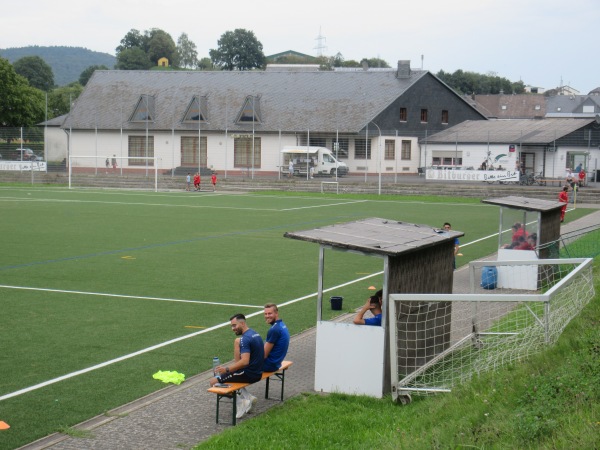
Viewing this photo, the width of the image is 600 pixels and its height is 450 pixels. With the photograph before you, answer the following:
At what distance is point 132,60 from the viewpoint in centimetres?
19200

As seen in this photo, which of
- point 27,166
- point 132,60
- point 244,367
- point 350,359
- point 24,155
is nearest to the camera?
point 244,367

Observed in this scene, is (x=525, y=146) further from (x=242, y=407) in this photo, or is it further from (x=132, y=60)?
(x=132, y=60)

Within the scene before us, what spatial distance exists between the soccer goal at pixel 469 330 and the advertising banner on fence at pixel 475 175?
4501 centimetres

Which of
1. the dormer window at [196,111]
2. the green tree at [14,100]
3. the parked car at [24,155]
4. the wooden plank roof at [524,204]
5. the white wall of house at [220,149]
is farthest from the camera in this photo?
the green tree at [14,100]

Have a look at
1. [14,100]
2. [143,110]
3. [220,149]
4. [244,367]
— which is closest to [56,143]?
[143,110]

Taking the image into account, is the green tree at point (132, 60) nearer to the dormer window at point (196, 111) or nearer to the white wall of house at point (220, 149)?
the white wall of house at point (220, 149)

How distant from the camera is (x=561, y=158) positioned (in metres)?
61.6

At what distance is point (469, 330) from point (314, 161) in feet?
180

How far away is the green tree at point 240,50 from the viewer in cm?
17812

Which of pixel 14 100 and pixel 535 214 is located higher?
pixel 14 100

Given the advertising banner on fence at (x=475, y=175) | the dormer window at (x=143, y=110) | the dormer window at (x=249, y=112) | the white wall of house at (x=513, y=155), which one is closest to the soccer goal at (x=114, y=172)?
the dormer window at (x=143, y=110)

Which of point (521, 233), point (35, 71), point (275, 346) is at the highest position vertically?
point (35, 71)

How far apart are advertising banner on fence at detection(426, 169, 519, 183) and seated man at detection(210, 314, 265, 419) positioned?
159ft

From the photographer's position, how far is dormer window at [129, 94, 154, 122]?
74781 millimetres
